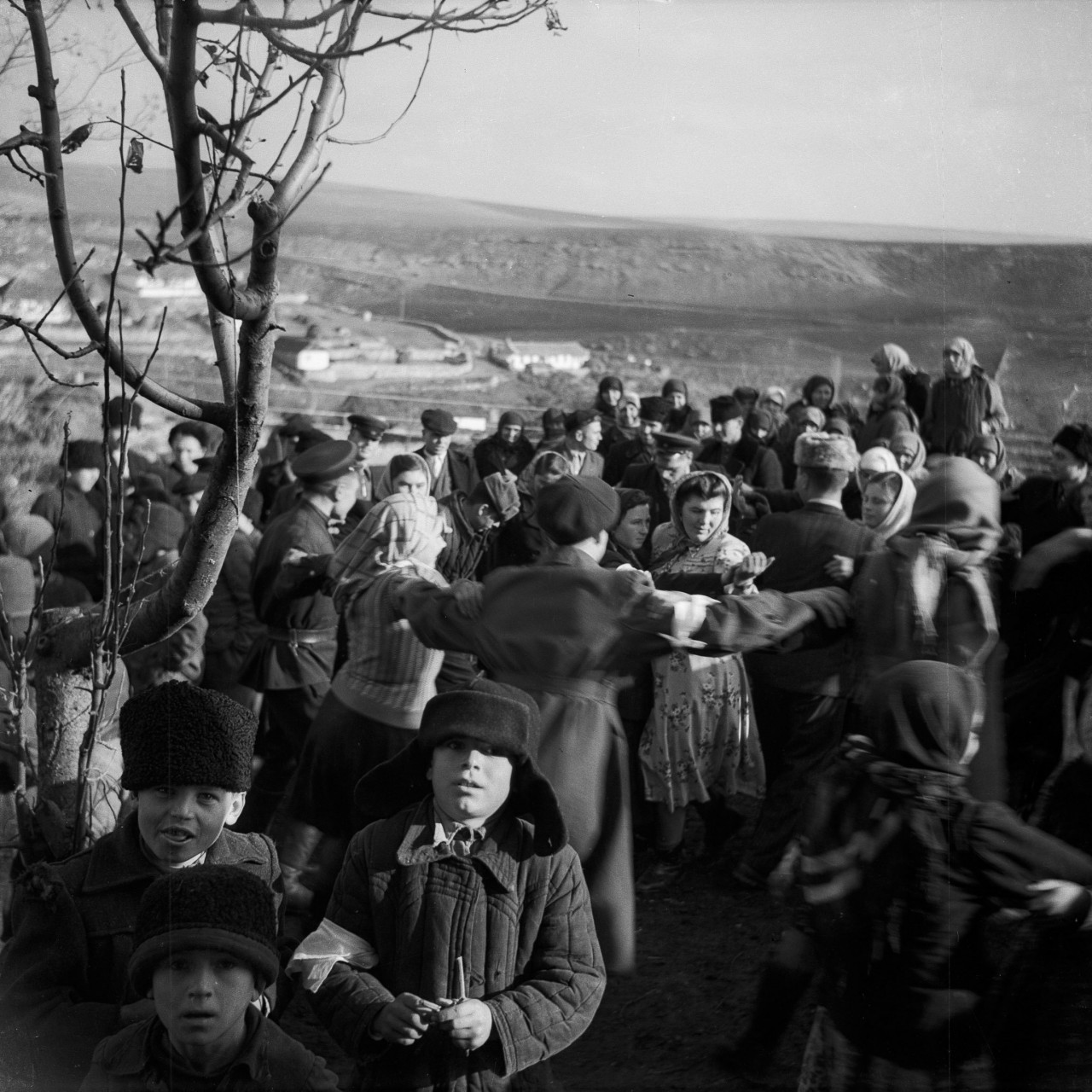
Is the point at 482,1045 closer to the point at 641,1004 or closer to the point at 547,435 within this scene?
the point at 641,1004

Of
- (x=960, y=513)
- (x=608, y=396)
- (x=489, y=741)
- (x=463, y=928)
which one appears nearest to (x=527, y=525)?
(x=608, y=396)

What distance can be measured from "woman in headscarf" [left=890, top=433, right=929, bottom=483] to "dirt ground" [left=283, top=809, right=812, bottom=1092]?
85.8 inches

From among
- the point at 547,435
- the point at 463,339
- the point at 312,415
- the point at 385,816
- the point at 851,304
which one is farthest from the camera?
the point at 547,435

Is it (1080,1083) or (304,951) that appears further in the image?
(1080,1083)

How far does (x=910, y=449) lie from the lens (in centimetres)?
551

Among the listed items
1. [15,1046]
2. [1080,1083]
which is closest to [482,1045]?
[15,1046]

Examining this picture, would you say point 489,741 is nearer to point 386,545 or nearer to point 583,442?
point 386,545

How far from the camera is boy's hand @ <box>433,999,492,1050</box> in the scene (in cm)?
232

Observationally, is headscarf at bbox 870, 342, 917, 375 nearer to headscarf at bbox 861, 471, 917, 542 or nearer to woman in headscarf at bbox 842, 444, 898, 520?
woman in headscarf at bbox 842, 444, 898, 520

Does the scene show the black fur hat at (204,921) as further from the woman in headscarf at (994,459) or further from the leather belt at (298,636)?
the woman in headscarf at (994,459)

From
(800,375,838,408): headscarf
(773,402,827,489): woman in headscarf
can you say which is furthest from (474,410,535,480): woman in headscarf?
(800,375,838,408): headscarf

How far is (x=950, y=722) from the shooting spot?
2.48 m

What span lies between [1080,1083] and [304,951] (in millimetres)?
1758

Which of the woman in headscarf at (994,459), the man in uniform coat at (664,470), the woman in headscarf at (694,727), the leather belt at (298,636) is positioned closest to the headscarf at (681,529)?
the woman in headscarf at (694,727)
